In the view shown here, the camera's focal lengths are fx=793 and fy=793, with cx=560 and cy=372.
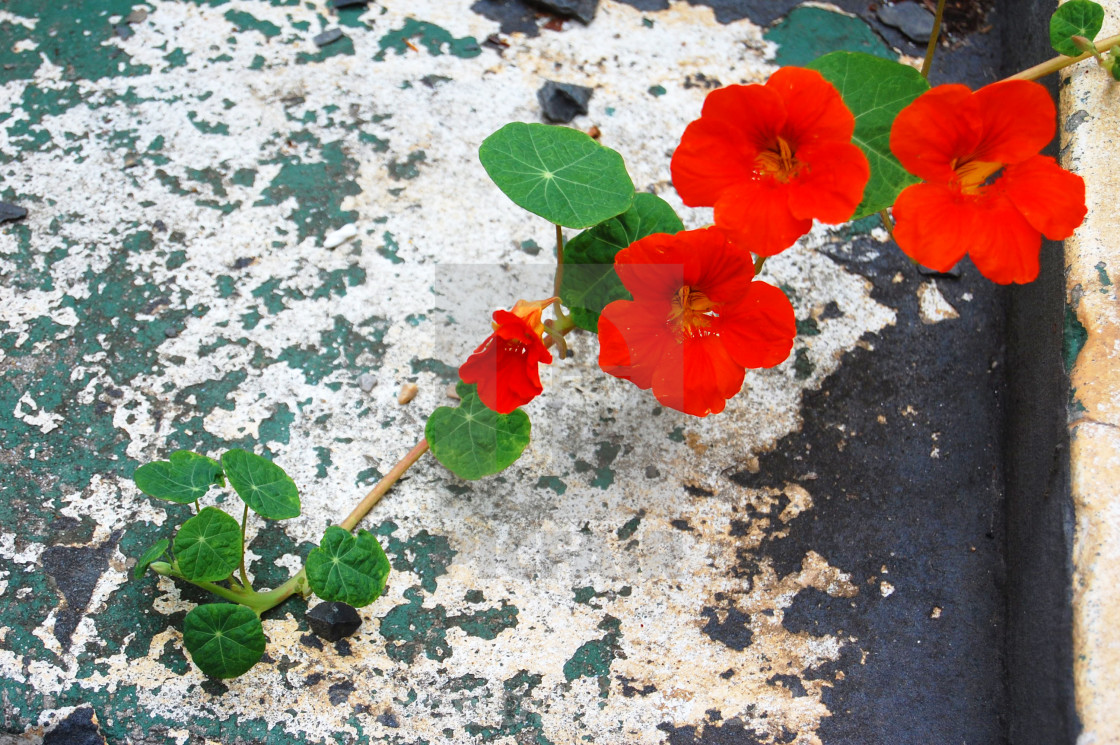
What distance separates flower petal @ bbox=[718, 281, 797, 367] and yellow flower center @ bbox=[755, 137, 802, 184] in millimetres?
144

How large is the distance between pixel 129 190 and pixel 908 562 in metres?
1.51

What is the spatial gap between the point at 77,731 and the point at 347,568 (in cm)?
40

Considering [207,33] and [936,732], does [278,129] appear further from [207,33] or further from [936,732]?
[936,732]

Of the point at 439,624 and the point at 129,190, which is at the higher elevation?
the point at 129,190

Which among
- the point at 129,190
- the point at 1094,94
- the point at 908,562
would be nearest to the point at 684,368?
the point at 908,562

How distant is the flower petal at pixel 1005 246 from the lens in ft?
3.19

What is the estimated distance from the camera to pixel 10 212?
4.65 feet

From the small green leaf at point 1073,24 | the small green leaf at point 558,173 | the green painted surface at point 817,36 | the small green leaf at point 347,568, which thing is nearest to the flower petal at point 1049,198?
the small green leaf at point 1073,24

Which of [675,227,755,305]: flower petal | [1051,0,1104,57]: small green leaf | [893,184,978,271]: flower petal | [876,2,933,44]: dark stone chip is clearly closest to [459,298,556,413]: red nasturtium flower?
[675,227,755,305]: flower petal

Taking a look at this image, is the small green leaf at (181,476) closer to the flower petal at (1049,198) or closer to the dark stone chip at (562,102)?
the dark stone chip at (562,102)

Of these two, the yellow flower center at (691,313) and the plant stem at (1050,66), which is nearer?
the yellow flower center at (691,313)

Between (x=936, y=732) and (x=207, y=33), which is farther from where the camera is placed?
(x=207, y=33)

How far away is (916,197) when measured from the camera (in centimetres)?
97

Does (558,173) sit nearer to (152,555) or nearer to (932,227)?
(932,227)
